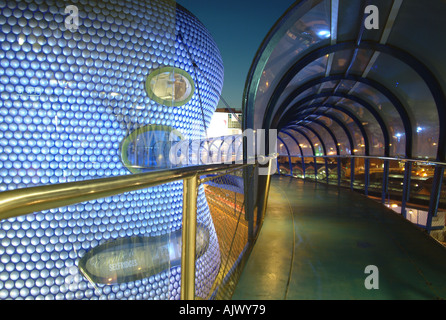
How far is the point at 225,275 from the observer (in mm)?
1890

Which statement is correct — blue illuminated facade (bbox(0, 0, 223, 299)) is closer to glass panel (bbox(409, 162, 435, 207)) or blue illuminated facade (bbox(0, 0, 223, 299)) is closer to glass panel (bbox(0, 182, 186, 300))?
glass panel (bbox(0, 182, 186, 300))

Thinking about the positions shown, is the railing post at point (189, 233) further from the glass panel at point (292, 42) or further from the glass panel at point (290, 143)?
the glass panel at point (290, 143)

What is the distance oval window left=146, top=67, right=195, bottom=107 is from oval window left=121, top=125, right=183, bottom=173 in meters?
1.13

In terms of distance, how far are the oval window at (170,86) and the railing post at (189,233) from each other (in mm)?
9501

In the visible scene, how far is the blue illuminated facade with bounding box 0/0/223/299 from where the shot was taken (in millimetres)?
7805

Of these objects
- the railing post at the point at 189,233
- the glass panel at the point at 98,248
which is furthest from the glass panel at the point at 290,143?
the railing post at the point at 189,233

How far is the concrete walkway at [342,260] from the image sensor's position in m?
1.70

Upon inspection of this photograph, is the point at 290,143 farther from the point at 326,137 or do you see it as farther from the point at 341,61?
the point at 341,61

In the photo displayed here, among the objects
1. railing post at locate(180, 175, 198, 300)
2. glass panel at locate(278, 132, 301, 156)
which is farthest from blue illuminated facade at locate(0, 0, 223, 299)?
glass panel at locate(278, 132, 301, 156)

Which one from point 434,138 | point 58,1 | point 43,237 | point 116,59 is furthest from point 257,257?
point 58,1

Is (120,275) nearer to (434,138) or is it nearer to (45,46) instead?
(45,46)

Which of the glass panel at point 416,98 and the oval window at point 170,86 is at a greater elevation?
the oval window at point 170,86

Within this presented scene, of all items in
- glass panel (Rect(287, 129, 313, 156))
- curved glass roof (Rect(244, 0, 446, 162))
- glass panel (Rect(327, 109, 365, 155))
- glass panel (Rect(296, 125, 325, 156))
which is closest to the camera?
curved glass roof (Rect(244, 0, 446, 162))

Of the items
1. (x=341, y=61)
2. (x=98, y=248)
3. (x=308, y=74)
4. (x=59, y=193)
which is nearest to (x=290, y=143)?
(x=308, y=74)
